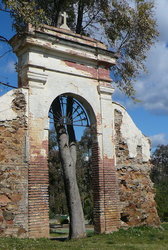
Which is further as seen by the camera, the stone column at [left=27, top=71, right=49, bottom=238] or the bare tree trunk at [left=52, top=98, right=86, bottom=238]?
the bare tree trunk at [left=52, top=98, right=86, bottom=238]

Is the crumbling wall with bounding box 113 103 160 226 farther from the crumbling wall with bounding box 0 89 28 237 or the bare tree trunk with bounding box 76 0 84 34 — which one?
the crumbling wall with bounding box 0 89 28 237

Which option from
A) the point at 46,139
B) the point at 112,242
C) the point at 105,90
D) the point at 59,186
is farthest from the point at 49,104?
the point at 59,186

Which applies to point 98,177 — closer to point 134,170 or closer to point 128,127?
point 134,170

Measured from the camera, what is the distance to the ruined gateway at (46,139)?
8672mm

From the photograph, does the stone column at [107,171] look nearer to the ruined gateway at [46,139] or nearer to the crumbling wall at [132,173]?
the ruined gateway at [46,139]

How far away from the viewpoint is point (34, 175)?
891 cm

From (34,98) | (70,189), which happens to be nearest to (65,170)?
(70,189)

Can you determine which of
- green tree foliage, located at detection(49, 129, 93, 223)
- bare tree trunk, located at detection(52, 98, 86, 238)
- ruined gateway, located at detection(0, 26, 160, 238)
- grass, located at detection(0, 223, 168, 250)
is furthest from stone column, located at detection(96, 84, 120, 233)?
green tree foliage, located at detection(49, 129, 93, 223)

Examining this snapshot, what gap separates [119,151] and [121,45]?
3.98 meters

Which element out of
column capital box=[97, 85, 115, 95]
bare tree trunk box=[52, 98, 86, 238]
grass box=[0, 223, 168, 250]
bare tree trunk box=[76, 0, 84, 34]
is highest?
bare tree trunk box=[76, 0, 84, 34]

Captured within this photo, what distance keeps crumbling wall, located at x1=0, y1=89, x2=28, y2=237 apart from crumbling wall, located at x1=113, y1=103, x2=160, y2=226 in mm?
3484

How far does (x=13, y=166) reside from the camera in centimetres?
872

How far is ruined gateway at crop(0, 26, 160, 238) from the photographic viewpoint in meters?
8.67

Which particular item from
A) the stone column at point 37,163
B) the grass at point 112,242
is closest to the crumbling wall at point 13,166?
the stone column at point 37,163
